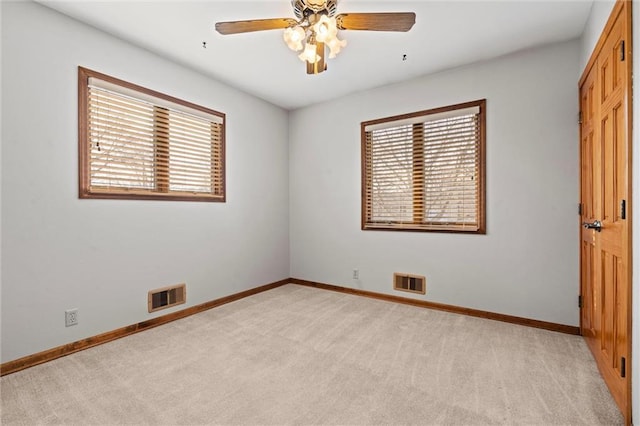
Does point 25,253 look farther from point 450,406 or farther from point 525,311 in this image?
point 525,311

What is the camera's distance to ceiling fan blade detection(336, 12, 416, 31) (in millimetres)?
1816

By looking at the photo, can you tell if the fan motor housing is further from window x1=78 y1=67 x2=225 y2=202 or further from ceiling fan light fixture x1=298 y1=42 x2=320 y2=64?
window x1=78 y1=67 x2=225 y2=202

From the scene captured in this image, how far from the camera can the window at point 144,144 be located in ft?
8.57

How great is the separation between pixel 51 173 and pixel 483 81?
153 inches

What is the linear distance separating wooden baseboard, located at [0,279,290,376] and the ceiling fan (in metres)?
2.58

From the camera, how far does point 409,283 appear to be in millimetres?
3662

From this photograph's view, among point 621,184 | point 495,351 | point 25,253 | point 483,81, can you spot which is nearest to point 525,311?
point 495,351

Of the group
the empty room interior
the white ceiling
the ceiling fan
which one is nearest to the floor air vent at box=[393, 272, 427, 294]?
the empty room interior

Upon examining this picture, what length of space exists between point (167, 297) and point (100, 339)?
0.64m

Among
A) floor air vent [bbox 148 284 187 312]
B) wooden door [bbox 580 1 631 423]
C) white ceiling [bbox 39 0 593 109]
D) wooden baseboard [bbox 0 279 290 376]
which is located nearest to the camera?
wooden door [bbox 580 1 631 423]

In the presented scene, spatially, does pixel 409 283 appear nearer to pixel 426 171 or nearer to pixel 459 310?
pixel 459 310

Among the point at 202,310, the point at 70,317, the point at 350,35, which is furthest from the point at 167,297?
the point at 350,35

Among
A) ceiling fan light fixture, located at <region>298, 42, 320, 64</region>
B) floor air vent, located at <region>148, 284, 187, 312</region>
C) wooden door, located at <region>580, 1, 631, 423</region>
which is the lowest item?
floor air vent, located at <region>148, 284, 187, 312</region>

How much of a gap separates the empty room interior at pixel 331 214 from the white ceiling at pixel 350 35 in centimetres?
2
